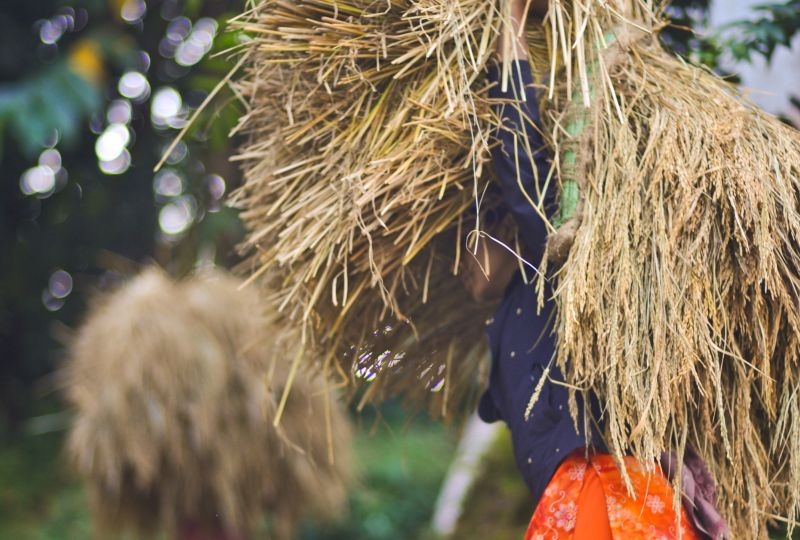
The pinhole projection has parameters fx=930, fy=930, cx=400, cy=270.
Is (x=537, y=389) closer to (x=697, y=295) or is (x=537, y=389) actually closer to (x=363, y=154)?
(x=697, y=295)

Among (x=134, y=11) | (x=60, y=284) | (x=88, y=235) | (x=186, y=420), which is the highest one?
(x=134, y=11)

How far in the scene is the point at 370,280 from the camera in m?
Answer: 1.68

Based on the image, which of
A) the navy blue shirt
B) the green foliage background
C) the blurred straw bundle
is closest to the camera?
the navy blue shirt

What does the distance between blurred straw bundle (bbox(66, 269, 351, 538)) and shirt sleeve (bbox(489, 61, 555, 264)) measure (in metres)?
1.70

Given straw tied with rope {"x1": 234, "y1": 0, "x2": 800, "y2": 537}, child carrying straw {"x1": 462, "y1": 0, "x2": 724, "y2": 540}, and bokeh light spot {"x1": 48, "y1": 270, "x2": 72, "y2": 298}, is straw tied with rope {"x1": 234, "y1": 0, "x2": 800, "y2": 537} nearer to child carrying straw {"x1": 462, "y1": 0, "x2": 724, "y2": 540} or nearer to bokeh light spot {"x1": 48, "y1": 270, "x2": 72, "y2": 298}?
child carrying straw {"x1": 462, "y1": 0, "x2": 724, "y2": 540}

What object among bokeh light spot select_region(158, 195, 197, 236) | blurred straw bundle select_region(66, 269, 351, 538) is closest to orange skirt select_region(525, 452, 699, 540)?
blurred straw bundle select_region(66, 269, 351, 538)

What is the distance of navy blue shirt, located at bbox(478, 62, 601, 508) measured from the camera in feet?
4.82

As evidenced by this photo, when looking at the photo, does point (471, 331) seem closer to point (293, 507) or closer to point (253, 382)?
point (253, 382)

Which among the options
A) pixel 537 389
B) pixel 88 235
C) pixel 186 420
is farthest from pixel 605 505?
pixel 88 235

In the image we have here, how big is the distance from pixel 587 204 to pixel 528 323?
234 millimetres

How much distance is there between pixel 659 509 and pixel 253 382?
2.08 m

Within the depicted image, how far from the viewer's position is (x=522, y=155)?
1.50 metres

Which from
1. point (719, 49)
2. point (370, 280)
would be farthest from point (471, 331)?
point (719, 49)

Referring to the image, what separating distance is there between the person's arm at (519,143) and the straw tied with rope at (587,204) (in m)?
0.02
